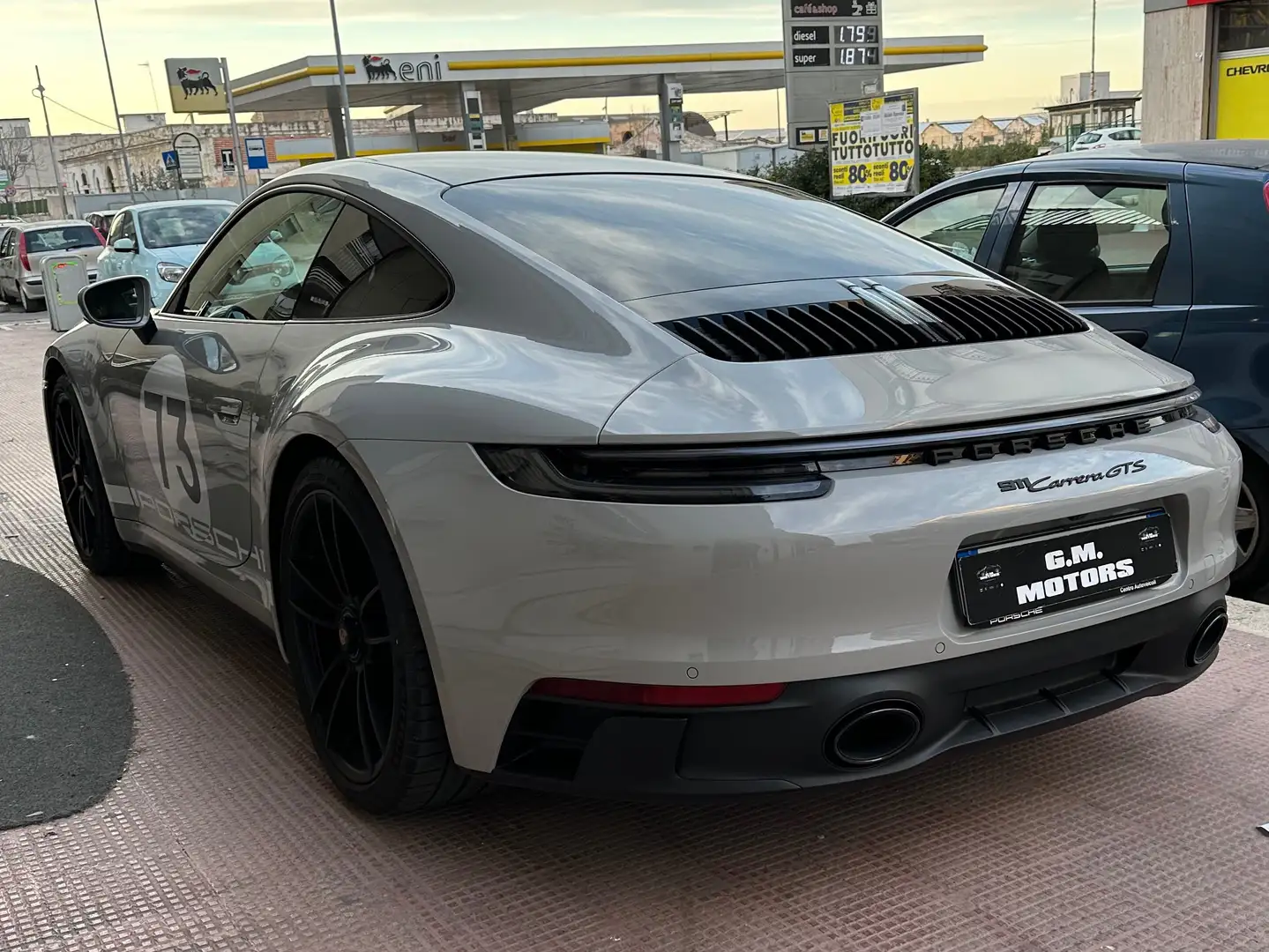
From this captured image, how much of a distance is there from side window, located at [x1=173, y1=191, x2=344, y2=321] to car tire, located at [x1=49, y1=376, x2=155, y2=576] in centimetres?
93

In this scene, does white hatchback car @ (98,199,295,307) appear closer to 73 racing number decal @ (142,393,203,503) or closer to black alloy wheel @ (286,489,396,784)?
73 racing number decal @ (142,393,203,503)

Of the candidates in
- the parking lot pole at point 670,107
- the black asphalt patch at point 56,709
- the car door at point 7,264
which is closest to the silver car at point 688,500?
the black asphalt patch at point 56,709

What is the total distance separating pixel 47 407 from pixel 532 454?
3.49m

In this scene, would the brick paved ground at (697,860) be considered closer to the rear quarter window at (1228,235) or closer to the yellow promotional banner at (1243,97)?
the rear quarter window at (1228,235)

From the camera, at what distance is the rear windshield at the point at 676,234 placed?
9.02 feet

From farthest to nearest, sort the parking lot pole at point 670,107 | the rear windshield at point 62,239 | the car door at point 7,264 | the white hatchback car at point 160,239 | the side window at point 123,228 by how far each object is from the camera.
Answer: the parking lot pole at point 670,107 < the car door at point 7,264 < the rear windshield at point 62,239 < the side window at point 123,228 < the white hatchback car at point 160,239

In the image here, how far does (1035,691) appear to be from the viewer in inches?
95.0

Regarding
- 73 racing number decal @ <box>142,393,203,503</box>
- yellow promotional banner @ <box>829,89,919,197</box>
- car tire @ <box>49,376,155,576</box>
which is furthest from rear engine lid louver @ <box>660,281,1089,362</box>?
yellow promotional banner @ <box>829,89,919,197</box>

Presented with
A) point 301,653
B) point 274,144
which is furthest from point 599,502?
point 274,144

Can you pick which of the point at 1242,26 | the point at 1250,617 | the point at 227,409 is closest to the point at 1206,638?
the point at 1250,617

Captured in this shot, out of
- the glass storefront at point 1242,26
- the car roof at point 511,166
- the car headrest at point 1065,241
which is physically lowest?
the car headrest at point 1065,241

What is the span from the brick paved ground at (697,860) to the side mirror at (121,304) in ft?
4.27

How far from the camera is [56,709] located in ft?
11.9

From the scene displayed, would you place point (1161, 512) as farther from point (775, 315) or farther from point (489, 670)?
point (489, 670)
